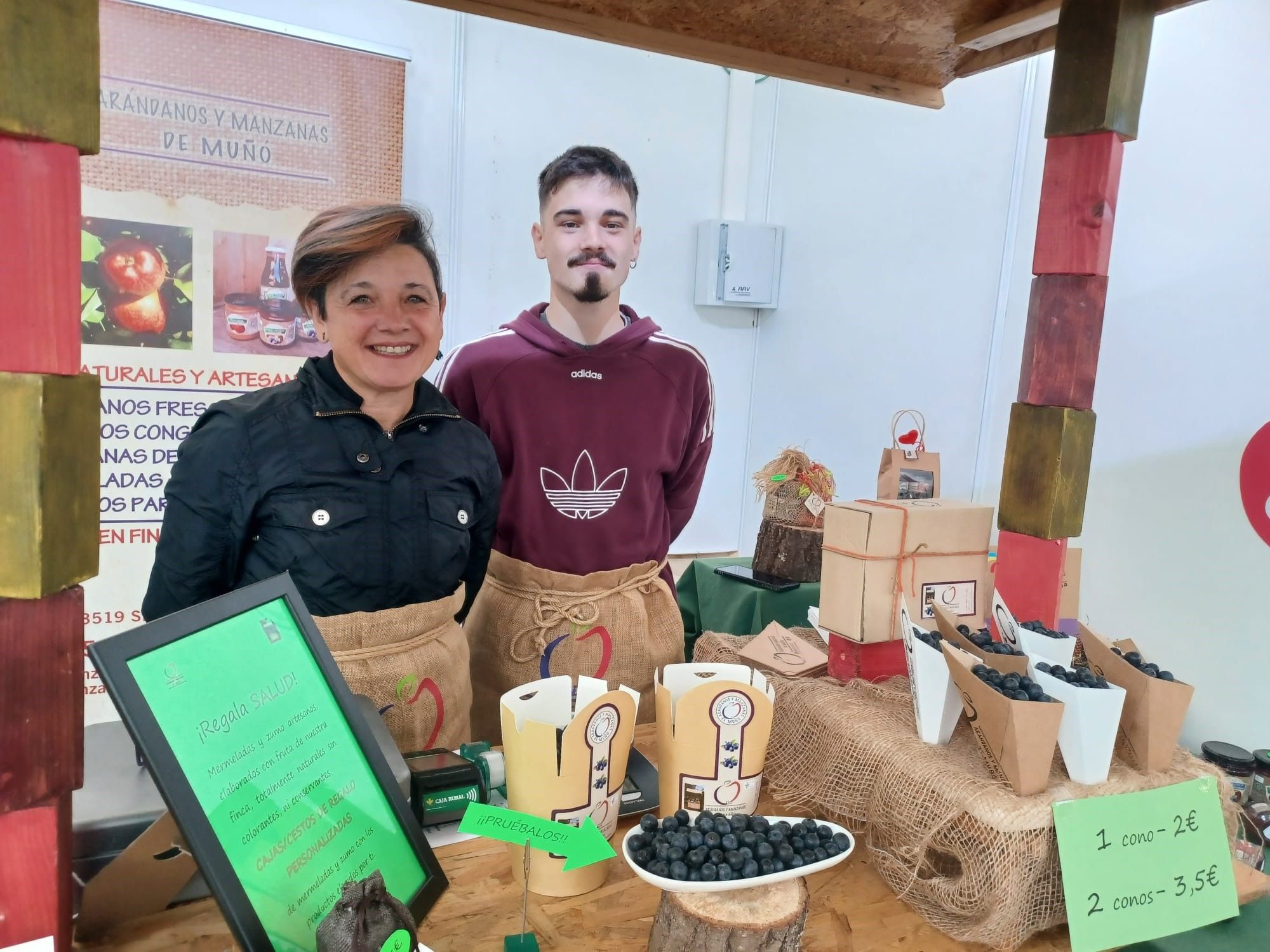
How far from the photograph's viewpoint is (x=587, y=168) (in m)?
1.97

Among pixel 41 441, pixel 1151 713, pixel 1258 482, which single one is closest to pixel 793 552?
pixel 1258 482

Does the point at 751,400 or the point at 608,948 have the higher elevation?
the point at 751,400

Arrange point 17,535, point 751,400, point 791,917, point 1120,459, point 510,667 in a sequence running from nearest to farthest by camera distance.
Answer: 1. point 17,535
2. point 791,917
3. point 510,667
4. point 1120,459
5. point 751,400

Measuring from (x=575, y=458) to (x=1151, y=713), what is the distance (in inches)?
50.1

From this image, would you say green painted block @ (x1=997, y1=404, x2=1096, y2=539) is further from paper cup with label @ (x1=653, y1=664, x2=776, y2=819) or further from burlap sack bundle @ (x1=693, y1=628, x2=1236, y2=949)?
paper cup with label @ (x1=653, y1=664, x2=776, y2=819)

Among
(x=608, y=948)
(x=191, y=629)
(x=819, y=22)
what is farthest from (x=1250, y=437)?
Result: (x=191, y=629)

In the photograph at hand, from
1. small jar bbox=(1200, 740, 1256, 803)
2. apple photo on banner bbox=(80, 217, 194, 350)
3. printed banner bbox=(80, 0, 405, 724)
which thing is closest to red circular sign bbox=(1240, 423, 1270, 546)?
small jar bbox=(1200, 740, 1256, 803)

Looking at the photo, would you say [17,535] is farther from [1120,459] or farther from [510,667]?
[1120,459]

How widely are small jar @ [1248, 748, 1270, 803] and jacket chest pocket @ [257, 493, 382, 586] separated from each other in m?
1.93

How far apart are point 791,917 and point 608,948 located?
0.69ft

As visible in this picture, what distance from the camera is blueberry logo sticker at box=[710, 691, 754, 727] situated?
1.01 meters

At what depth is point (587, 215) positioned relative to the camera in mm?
1976

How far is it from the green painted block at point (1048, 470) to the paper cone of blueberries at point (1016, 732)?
351 mm

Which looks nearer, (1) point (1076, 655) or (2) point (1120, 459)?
(1) point (1076, 655)
